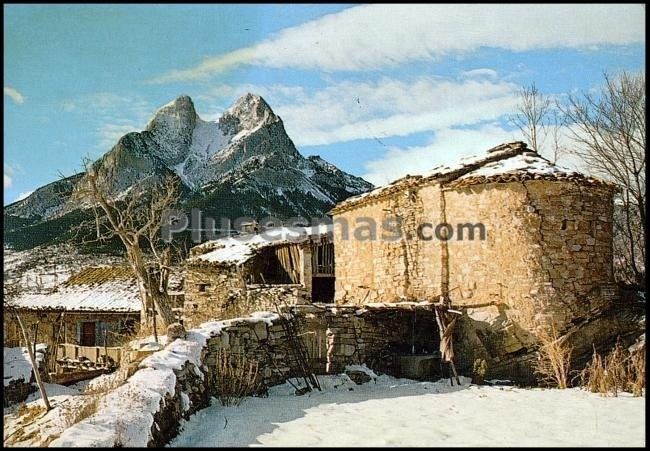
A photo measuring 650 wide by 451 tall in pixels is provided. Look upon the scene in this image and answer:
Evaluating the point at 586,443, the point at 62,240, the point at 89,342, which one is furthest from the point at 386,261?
the point at 62,240

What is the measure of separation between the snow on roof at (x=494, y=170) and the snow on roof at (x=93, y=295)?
12.3 metres

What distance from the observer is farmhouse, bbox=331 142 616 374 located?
12.2 m

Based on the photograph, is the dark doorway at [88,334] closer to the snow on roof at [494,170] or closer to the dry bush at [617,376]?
the snow on roof at [494,170]

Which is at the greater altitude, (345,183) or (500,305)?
(345,183)

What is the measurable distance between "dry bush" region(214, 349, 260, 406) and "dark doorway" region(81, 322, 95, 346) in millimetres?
15681

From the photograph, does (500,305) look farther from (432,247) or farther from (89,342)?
(89,342)

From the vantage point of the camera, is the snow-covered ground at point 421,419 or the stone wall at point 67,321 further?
the stone wall at point 67,321

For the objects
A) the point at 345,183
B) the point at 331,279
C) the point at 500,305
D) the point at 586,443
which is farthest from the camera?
the point at 345,183

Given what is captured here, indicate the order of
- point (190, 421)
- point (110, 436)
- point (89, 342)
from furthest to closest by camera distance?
point (89, 342), point (190, 421), point (110, 436)

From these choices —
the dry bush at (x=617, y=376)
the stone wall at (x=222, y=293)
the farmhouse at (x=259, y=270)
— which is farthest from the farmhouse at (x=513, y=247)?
the farmhouse at (x=259, y=270)

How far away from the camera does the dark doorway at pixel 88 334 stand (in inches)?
918

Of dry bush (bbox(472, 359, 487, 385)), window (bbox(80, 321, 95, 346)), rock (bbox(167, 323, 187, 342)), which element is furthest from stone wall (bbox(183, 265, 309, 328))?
rock (bbox(167, 323, 187, 342))

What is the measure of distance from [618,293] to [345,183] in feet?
117

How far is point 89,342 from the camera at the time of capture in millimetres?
23406
